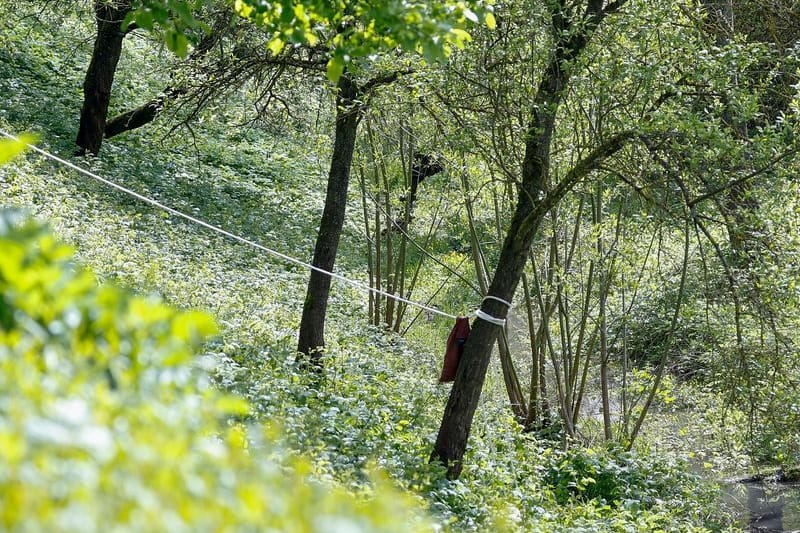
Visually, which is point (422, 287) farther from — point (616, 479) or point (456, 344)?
point (456, 344)

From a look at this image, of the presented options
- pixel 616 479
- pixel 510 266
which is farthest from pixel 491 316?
pixel 616 479

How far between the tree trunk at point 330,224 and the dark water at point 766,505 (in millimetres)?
4687

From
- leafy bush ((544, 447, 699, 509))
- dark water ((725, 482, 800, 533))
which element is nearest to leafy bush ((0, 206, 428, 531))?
leafy bush ((544, 447, 699, 509))

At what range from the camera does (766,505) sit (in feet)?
35.1

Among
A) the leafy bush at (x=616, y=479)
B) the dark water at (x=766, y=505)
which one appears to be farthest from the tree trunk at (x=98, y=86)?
the dark water at (x=766, y=505)

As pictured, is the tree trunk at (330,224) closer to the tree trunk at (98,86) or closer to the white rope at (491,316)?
the white rope at (491,316)

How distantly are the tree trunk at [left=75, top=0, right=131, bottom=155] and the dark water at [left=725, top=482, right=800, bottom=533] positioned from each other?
9867 mm

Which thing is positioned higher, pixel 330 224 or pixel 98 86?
pixel 98 86

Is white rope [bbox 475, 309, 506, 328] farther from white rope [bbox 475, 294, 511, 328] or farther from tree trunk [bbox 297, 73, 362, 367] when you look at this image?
tree trunk [bbox 297, 73, 362, 367]

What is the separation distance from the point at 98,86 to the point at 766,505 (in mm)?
10561

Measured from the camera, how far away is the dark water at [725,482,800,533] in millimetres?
9969

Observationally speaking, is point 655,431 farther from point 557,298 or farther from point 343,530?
point 343,530

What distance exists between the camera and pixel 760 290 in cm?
654

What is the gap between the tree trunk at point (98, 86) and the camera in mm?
13625
